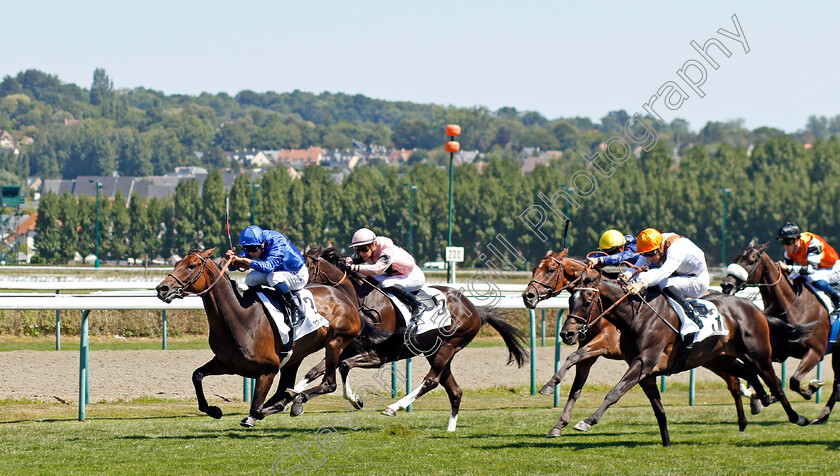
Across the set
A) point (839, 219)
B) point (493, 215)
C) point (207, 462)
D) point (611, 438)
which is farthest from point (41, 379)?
point (839, 219)

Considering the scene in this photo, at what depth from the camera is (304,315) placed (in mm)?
8102

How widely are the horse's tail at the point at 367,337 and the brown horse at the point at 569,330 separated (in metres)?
1.46

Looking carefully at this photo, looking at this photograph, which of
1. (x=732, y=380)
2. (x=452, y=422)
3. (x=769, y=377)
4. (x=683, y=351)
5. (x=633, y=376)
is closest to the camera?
(x=633, y=376)

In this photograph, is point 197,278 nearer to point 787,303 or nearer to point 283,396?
point 283,396

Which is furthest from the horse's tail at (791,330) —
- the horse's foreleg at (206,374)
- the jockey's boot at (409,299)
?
the horse's foreleg at (206,374)

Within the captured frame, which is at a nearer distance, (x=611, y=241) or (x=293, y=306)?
(x=293, y=306)

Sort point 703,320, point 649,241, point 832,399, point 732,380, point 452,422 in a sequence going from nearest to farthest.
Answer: point 703,320 → point 649,241 → point 452,422 → point 832,399 → point 732,380

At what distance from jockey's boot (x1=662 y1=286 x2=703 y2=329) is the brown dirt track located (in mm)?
4612

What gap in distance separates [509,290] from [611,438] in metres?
8.16

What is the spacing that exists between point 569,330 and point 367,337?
80.1 inches

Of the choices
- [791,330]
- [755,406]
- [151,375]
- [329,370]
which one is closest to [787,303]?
[791,330]

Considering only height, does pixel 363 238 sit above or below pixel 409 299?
above

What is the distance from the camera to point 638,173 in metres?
55.7

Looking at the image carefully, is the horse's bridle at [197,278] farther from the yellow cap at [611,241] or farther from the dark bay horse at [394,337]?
the yellow cap at [611,241]
